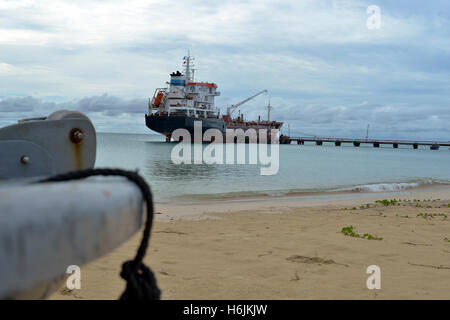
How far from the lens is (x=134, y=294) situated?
3.38ft

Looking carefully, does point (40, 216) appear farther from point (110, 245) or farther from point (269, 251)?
point (269, 251)

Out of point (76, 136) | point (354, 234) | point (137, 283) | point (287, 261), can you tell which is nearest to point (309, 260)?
point (287, 261)

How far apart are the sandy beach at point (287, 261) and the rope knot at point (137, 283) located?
5.89 feet

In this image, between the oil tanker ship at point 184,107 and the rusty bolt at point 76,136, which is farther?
the oil tanker ship at point 184,107

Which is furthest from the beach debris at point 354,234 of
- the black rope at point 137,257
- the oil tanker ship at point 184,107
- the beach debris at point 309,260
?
the oil tanker ship at point 184,107

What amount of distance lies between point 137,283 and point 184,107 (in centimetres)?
6142

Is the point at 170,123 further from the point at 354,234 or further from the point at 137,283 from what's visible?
the point at 137,283

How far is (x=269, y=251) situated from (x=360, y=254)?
109 cm

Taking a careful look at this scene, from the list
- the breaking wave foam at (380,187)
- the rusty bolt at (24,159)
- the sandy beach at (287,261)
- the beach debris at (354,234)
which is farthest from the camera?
the breaking wave foam at (380,187)

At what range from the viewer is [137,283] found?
1.04 m

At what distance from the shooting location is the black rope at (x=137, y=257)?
3.25ft

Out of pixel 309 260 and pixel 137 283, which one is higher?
pixel 137 283

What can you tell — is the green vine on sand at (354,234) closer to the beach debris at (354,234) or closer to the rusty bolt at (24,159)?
the beach debris at (354,234)
